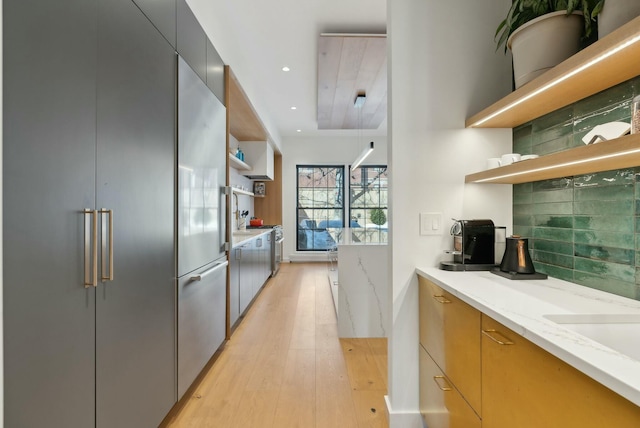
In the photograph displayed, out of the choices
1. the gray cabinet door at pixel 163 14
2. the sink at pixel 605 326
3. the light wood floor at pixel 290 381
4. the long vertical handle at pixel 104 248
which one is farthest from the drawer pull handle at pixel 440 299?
the gray cabinet door at pixel 163 14

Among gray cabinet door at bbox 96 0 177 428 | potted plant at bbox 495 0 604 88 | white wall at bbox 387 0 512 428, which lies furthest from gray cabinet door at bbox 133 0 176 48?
potted plant at bbox 495 0 604 88

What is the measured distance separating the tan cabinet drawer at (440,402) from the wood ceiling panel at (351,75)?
2673 mm

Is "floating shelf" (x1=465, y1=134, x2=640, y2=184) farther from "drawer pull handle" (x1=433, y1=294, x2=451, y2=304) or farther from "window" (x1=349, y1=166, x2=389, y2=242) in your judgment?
"window" (x1=349, y1=166, x2=389, y2=242)

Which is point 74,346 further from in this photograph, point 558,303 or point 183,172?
point 558,303

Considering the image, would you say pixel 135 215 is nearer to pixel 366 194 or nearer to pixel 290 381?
pixel 290 381

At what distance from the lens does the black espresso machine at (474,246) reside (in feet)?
5.16

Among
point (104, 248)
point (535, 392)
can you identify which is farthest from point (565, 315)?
point (104, 248)

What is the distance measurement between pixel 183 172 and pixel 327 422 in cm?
165

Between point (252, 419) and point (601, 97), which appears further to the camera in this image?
point (252, 419)

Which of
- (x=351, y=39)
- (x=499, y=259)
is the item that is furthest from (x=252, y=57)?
(x=499, y=259)

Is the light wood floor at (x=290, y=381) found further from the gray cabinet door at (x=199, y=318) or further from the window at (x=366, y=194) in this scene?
the window at (x=366, y=194)

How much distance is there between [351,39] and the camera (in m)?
2.90

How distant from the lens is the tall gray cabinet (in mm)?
846

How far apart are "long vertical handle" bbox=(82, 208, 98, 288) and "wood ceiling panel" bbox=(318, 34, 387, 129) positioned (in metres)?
2.58
